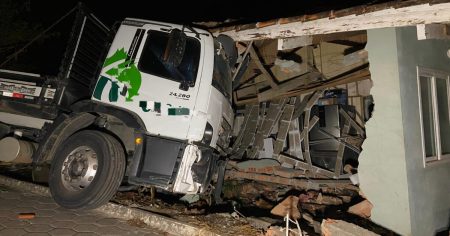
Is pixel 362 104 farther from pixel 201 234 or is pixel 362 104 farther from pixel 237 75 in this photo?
pixel 201 234

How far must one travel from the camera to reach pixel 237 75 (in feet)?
19.2

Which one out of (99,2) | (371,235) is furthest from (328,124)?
(99,2)

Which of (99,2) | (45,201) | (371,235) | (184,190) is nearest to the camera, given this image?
(371,235)

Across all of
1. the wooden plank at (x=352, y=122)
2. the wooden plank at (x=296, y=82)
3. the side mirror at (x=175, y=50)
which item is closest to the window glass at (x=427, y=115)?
the wooden plank at (x=296, y=82)

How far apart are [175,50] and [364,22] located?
7.99 feet

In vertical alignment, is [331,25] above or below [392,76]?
above

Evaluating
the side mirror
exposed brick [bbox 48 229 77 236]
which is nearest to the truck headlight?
the side mirror

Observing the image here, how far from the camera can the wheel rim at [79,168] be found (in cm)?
411

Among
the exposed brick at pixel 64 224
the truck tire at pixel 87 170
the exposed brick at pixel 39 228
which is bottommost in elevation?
the exposed brick at pixel 39 228

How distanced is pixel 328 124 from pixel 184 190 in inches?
171

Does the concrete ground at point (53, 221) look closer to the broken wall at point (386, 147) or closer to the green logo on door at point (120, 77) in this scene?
the green logo on door at point (120, 77)

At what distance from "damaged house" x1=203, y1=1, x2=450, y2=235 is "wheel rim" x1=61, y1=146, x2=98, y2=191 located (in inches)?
115

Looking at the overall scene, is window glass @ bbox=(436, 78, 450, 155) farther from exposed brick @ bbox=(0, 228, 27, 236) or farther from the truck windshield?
exposed brick @ bbox=(0, 228, 27, 236)

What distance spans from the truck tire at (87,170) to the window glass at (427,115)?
4321mm
